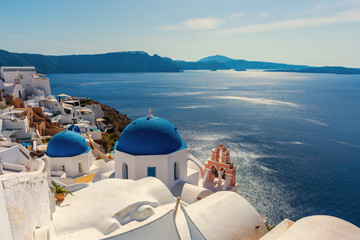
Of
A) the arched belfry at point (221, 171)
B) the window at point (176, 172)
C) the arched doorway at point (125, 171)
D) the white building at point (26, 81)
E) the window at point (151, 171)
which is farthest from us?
the white building at point (26, 81)

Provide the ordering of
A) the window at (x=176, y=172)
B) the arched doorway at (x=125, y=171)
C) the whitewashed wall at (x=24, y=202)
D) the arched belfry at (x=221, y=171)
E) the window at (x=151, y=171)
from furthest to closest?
the arched belfry at (x=221, y=171), the window at (x=176, y=172), the arched doorway at (x=125, y=171), the window at (x=151, y=171), the whitewashed wall at (x=24, y=202)

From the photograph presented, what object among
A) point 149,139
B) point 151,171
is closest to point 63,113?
point 149,139

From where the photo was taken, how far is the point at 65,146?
2216 centimetres

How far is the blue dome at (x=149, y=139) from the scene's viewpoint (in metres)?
16.5

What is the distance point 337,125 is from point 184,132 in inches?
1482

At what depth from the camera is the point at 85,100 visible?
2712 inches

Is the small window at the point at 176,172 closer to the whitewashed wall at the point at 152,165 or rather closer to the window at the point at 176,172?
the window at the point at 176,172

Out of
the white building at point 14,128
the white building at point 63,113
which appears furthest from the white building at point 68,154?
the white building at point 63,113

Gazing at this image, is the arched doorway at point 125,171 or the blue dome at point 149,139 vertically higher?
the blue dome at point 149,139

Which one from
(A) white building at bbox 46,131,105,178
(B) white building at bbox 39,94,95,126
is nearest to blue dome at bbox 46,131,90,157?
(A) white building at bbox 46,131,105,178

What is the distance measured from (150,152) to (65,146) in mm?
9842

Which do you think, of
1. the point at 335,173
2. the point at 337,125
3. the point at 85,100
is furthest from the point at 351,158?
the point at 85,100

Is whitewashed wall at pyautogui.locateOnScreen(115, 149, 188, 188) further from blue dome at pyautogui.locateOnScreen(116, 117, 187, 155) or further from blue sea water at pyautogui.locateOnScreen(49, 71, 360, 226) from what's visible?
blue sea water at pyautogui.locateOnScreen(49, 71, 360, 226)

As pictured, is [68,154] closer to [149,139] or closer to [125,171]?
[125,171]
